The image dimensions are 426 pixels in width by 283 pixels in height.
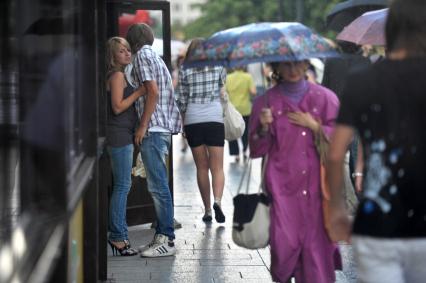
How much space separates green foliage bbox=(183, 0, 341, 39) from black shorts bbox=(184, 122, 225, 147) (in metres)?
36.6

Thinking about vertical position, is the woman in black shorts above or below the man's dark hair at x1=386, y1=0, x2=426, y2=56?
below

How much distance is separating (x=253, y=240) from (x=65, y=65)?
1205 mm

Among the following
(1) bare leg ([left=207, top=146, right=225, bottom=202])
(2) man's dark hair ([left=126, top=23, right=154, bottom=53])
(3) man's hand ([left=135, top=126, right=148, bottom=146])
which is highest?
(2) man's dark hair ([left=126, top=23, right=154, bottom=53])

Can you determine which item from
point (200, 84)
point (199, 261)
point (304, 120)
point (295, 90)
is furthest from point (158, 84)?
point (304, 120)

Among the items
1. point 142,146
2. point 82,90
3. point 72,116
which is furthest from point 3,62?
point 142,146

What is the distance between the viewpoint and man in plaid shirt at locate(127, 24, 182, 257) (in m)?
7.55

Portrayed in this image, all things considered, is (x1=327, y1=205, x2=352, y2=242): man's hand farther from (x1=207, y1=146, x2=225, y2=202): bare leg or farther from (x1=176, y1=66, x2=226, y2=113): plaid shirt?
(x1=207, y1=146, x2=225, y2=202): bare leg

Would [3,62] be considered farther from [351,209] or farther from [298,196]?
[351,209]

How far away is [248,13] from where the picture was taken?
207 ft

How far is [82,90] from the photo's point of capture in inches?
218

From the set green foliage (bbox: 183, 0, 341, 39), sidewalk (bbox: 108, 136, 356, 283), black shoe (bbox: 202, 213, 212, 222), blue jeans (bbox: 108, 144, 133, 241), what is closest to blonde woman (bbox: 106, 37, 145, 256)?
blue jeans (bbox: 108, 144, 133, 241)

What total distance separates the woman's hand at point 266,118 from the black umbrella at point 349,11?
18.1 feet

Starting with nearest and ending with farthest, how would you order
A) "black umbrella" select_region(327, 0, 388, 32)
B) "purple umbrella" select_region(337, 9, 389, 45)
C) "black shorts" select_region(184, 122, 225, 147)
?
"purple umbrella" select_region(337, 9, 389, 45) → "black shorts" select_region(184, 122, 225, 147) → "black umbrella" select_region(327, 0, 388, 32)

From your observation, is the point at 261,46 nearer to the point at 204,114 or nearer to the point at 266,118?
the point at 266,118
